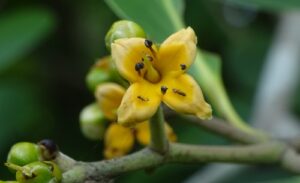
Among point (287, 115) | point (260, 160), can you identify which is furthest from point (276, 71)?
point (260, 160)

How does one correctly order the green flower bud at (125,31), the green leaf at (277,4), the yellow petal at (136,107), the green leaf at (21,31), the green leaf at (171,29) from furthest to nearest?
1. the green leaf at (21,31)
2. the green leaf at (277,4)
3. the green leaf at (171,29)
4. the green flower bud at (125,31)
5. the yellow petal at (136,107)

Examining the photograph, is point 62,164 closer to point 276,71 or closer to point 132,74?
point 132,74

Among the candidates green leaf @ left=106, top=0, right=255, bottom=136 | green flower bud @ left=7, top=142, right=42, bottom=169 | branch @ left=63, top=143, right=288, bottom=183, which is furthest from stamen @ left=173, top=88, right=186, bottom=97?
green leaf @ left=106, top=0, right=255, bottom=136

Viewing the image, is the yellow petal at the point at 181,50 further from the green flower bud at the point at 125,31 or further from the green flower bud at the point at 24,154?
the green flower bud at the point at 24,154

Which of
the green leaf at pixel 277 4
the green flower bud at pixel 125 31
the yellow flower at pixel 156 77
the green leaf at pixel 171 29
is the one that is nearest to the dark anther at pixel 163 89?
the yellow flower at pixel 156 77

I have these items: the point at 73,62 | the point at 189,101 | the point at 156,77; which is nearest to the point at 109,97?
the point at 156,77
